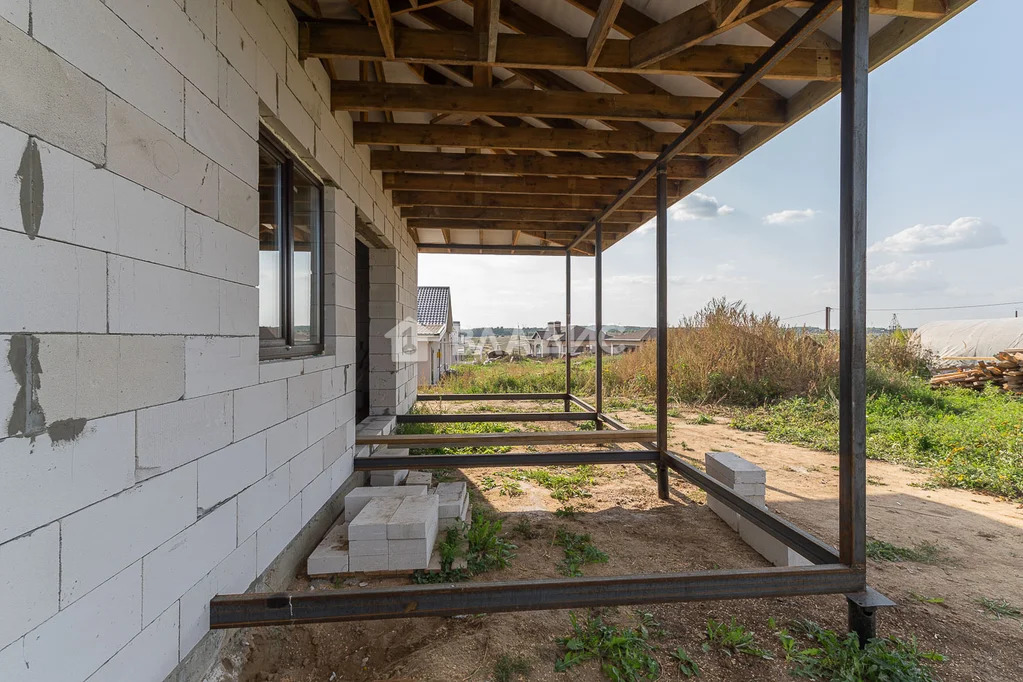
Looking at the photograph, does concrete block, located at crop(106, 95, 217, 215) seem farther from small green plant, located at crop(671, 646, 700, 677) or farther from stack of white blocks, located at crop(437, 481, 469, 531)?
small green plant, located at crop(671, 646, 700, 677)

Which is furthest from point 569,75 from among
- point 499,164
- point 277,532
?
point 277,532

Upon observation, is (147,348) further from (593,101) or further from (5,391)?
(593,101)

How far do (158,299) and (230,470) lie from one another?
0.81m

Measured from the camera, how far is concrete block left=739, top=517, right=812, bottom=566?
292 cm

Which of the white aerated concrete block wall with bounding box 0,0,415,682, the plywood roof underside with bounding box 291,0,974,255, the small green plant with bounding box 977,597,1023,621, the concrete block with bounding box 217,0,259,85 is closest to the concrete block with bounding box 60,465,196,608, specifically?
the white aerated concrete block wall with bounding box 0,0,415,682

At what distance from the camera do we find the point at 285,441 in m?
Answer: 2.57

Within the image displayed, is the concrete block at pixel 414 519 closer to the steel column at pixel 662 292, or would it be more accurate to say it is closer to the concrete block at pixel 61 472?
the concrete block at pixel 61 472

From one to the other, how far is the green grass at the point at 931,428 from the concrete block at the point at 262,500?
19.8 ft

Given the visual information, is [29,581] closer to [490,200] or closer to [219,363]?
[219,363]

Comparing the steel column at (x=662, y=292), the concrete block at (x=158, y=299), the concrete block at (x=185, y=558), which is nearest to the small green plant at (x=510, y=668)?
the concrete block at (x=185, y=558)

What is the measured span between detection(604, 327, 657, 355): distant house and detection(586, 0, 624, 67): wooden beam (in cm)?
1512

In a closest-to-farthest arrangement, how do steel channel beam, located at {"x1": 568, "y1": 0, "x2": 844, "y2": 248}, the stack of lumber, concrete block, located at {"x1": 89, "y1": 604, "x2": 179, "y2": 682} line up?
concrete block, located at {"x1": 89, "y1": 604, "x2": 179, "y2": 682} → steel channel beam, located at {"x1": 568, "y1": 0, "x2": 844, "y2": 248} → the stack of lumber

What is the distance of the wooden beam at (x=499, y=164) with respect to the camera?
4.50m

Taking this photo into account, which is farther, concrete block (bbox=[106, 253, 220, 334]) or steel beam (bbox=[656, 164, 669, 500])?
steel beam (bbox=[656, 164, 669, 500])
